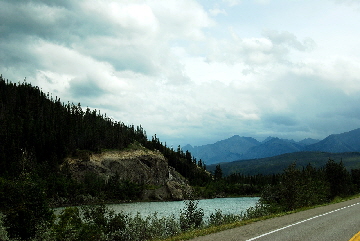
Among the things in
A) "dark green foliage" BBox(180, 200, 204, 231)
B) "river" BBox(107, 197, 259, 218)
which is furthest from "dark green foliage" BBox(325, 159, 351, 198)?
"dark green foliage" BBox(180, 200, 204, 231)

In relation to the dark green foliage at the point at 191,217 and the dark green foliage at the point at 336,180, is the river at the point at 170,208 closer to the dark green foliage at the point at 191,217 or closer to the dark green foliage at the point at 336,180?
the dark green foliage at the point at 336,180

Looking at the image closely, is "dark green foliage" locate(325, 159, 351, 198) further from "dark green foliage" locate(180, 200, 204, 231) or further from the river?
"dark green foliage" locate(180, 200, 204, 231)

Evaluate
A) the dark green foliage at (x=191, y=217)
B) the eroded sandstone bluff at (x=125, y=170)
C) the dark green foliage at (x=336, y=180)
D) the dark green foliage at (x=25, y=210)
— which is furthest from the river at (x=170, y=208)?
the eroded sandstone bluff at (x=125, y=170)

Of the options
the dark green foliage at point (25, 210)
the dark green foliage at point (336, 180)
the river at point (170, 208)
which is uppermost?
the dark green foliage at point (25, 210)

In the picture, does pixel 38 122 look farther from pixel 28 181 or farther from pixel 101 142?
pixel 28 181

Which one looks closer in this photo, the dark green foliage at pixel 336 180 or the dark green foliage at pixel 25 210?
the dark green foliage at pixel 25 210

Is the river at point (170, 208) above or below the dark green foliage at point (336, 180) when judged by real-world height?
below

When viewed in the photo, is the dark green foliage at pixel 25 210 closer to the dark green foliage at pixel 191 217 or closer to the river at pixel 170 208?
the dark green foliage at pixel 191 217

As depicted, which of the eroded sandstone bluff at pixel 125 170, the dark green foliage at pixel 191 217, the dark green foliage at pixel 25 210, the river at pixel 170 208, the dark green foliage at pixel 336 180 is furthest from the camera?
the eroded sandstone bluff at pixel 125 170

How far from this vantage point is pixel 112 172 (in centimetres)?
17162

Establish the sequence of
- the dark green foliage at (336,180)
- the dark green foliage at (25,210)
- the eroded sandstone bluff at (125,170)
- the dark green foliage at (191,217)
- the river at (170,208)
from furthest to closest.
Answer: the eroded sandstone bluff at (125,170) < the dark green foliage at (336,180) < the river at (170,208) < the dark green foliage at (191,217) < the dark green foliage at (25,210)

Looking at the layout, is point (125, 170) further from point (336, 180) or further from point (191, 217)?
point (191, 217)

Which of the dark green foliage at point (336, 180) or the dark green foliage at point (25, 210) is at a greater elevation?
the dark green foliage at point (25, 210)

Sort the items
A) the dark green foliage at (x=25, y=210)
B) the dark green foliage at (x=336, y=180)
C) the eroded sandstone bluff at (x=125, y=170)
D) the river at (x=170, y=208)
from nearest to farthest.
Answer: the dark green foliage at (x=25, y=210), the river at (x=170, y=208), the dark green foliage at (x=336, y=180), the eroded sandstone bluff at (x=125, y=170)
